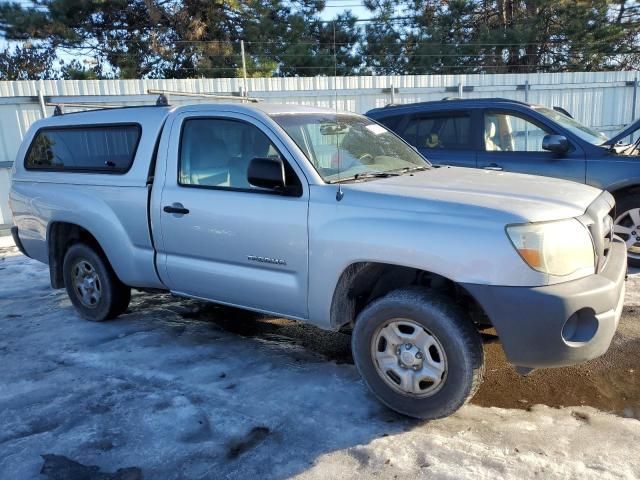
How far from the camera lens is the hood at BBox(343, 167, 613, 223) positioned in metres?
3.02

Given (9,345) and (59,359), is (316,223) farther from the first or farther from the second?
(9,345)

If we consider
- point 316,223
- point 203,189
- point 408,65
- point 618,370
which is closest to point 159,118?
point 203,189

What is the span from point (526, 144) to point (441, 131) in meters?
1.00

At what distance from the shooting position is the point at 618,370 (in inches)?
156

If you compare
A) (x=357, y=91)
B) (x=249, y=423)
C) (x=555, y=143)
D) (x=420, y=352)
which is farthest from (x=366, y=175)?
(x=357, y=91)

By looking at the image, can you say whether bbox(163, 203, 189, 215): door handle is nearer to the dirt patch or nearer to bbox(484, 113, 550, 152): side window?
the dirt patch

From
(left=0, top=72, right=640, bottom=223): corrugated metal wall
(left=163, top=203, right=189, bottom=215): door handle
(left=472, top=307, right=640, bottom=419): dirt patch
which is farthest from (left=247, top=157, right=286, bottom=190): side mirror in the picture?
(left=0, top=72, right=640, bottom=223): corrugated metal wall

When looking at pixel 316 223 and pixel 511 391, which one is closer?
pixel 316 223

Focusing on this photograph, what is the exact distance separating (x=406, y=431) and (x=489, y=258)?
43.5 inches

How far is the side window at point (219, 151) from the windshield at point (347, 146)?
0.23 meters

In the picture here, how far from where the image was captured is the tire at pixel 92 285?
506 centimetres

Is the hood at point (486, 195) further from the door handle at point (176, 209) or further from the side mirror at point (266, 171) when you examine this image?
the door handle at point (176, 209)

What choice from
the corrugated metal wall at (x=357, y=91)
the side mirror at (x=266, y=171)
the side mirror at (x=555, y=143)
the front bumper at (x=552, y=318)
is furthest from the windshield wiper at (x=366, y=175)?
the corrugated metal wall at (x=357, y=91)

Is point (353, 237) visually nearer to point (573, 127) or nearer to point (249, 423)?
point (249, 423)
